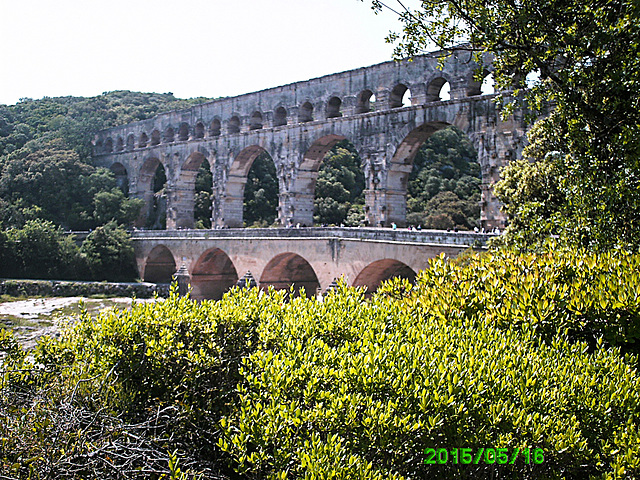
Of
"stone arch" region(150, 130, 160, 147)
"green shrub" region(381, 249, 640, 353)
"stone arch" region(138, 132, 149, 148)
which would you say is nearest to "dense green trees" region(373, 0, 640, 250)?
"green shrub" region(381, 249, 640, 353)

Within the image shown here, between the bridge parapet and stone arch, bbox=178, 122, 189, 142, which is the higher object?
stone arch, bbox=178, 122, 189, 142

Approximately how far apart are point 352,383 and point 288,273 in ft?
76.2

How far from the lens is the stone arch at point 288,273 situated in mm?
28297

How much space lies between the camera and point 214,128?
121ft

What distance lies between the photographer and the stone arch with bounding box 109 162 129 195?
4625 cm

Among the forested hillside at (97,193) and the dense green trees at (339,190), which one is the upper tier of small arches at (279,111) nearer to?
the forested hillside at (97,193)

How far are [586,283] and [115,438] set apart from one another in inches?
231

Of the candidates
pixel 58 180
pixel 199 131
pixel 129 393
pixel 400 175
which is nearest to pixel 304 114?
pixel 400 175

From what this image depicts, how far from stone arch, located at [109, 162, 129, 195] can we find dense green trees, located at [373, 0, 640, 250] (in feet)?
128

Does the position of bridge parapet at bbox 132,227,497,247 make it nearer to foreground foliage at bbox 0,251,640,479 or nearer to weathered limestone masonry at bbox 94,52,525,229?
weathered limestone masonry at bbox 94,52,525,229

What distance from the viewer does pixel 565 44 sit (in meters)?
9.87

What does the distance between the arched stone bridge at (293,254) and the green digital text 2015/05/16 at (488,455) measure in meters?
14.2

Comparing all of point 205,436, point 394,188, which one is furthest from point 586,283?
point 394,188

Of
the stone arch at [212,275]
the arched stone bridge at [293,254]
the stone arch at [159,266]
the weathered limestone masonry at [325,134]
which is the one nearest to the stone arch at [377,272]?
the arched stone bridge at [293,254]
